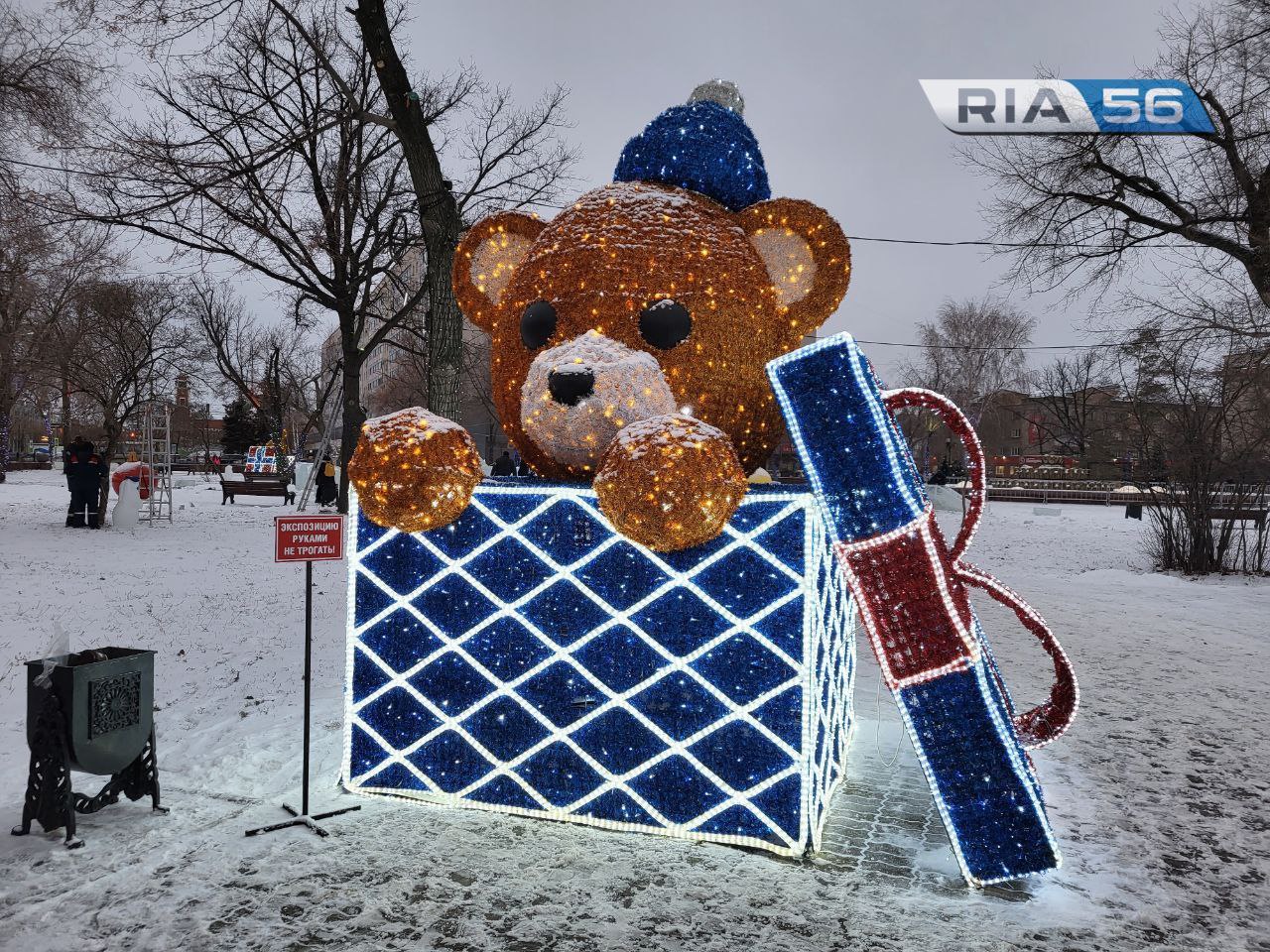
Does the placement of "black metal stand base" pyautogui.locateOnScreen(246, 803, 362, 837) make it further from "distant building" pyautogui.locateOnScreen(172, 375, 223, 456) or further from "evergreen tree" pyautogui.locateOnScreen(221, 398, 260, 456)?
"evergreen tree" pyautogui.locateOnScreen(221, 398, 260, 456)

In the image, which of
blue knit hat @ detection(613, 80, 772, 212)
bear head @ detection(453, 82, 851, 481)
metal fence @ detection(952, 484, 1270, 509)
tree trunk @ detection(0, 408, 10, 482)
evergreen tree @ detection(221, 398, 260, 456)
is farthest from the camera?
evergreen tree @ detection(221, 398, 260, 456)

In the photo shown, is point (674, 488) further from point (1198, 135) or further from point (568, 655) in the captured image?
point (1198, 135)

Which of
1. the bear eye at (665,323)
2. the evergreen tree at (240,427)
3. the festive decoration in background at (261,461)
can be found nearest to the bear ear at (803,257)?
the bear eye at (665,323)

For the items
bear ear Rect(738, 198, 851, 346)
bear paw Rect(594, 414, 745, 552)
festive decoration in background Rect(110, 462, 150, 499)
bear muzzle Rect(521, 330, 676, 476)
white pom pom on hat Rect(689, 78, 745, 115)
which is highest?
white pom pom on hat Rect(689, 78, 745, 115)

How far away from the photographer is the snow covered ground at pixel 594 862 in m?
2.60

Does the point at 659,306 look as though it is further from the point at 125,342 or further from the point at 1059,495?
the point at 1059,495

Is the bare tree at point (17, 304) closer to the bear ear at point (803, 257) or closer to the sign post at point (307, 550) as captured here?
the sign post at point (307, 550)

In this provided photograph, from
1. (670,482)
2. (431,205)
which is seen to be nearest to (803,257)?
(670,482)

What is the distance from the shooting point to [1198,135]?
40.3 ft

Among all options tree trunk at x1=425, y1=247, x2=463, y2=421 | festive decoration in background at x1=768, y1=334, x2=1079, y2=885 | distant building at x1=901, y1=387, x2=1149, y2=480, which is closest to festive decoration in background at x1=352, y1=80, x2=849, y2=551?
festive decoration in background at x1=768, y1=334, x2=1079, y2=885

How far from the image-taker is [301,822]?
329cm

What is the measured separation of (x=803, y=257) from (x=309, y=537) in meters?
2.66

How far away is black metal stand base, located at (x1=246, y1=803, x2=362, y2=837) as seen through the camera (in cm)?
323

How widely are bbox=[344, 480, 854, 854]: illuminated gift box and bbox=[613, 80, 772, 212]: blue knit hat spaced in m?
1.71
